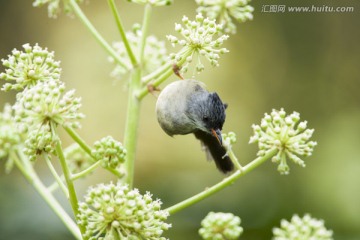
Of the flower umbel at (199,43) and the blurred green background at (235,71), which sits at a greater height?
the blurred green background at (235,71)

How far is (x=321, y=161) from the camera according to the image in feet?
24.4

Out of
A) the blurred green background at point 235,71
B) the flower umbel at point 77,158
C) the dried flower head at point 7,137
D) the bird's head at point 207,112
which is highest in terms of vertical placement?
the blurred green background at point 235,71

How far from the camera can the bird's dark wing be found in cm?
445

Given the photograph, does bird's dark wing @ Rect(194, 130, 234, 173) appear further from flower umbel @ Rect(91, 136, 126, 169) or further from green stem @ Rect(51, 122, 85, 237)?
green stem @ Rect(51, 122, 85, 237)

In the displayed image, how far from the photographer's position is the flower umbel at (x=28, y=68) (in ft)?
10.6

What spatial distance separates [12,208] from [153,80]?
9.70 ft

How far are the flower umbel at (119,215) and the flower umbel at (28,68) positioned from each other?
741mm

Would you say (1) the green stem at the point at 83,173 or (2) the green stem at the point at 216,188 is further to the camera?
(2) the green stem at the point at 216,188

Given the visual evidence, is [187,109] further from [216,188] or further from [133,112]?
[216,188]

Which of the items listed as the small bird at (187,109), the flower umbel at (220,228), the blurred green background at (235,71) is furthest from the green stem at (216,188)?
the blurred green background at (235,71)

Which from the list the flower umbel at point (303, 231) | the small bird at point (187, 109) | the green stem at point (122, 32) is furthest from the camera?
the small bird at point (187, 109)

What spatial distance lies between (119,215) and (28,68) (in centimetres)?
96

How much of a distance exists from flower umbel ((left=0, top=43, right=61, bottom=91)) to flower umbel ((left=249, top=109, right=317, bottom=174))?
112cm

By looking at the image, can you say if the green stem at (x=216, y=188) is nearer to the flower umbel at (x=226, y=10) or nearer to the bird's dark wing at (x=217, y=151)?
the flower umbel at (x=226, y=10)
